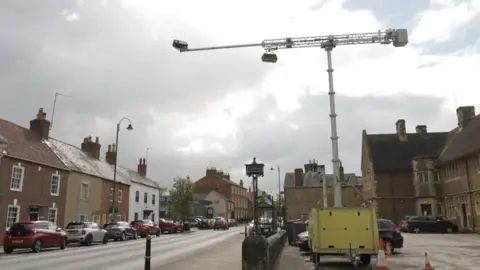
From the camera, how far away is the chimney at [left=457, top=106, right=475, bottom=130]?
149 feet

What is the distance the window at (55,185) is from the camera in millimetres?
34594

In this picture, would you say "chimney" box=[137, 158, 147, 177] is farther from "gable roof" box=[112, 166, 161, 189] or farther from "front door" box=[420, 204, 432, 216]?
"front door" box=[420, 204, 432, 216]

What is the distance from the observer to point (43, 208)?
33156mm

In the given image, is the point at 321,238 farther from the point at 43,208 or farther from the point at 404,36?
the point at 43,208

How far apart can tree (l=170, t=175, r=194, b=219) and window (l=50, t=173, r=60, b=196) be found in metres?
36.1

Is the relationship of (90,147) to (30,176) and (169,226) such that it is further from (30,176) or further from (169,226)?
(30,176)

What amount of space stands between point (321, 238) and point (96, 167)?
117ft

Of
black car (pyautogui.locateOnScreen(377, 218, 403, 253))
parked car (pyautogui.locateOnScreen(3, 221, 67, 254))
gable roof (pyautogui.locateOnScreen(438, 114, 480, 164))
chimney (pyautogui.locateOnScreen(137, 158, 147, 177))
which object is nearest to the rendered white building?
chimney (pyautogui.locateOnScreen(137, 158, 147, 177))

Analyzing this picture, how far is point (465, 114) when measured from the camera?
45812mm

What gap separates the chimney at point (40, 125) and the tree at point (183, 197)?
34.3 meters

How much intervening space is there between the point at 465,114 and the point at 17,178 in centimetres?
4243

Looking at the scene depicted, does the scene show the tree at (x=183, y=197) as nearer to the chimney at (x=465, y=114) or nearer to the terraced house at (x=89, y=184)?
the terraced house at (x=89, y=184)

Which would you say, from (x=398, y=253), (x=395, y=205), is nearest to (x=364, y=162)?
(x=395, y=205)

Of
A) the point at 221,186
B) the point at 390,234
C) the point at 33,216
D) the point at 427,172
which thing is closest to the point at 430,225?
the point at 427,172
